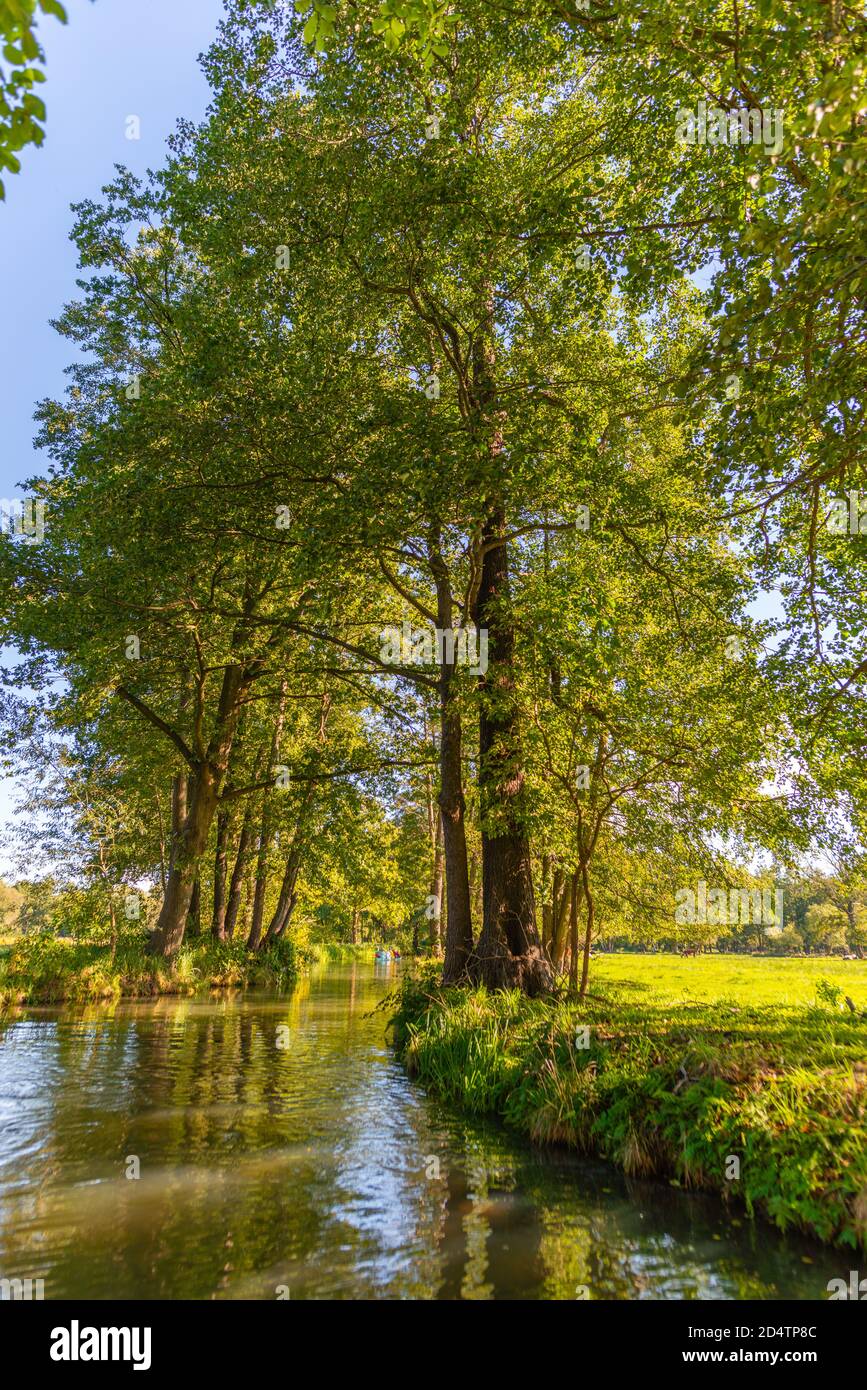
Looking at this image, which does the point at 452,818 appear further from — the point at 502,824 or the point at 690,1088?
the point at 690,1088

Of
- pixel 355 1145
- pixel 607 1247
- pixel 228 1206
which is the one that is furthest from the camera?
pixel 355 1145

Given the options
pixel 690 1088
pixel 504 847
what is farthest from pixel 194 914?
pixel 690 1088

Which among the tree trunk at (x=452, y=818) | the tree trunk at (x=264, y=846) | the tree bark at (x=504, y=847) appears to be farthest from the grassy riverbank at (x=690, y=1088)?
the tree trunk at (x=264, y=846)

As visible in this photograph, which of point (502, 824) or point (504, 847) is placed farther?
point (504, 847)

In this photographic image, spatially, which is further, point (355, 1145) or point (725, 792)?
point (725, 792)

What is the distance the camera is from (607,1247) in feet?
18.4

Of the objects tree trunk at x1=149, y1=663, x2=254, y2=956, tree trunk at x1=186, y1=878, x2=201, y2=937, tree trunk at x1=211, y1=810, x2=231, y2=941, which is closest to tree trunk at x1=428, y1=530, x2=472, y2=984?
tree trunk at x1=149, y1=663, x2=254, y2=956

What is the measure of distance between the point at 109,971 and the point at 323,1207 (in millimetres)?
15070

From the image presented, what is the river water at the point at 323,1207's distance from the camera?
5.04 metres

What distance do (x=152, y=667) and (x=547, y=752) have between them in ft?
36.9

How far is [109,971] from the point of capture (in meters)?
19.2

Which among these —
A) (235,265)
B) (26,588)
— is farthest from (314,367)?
(26,588)

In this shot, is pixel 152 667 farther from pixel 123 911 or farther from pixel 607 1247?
pixel 607 1247

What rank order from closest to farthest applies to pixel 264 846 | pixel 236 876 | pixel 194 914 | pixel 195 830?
1. pixel 195 830
2. pixel 194 914
3. pixel 264 846
4. pixel 236 876
